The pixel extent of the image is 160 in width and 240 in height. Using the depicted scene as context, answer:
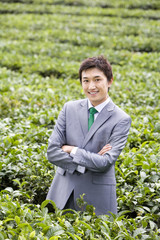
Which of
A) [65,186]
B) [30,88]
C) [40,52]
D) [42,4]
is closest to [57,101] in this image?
[30,88]

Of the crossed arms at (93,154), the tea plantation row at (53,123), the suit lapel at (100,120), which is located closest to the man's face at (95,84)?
the suit lapel at (100,120)

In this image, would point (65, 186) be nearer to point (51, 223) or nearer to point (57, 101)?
point (51, 223)

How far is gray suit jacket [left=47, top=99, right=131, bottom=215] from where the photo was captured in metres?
2.36

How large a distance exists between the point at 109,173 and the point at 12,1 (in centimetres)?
1891

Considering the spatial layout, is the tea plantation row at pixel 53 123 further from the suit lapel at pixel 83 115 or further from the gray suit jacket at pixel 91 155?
the suit lapel at pixel 83 115

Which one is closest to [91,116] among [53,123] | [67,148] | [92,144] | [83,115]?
[83,115]

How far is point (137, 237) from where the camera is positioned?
7.27 ft

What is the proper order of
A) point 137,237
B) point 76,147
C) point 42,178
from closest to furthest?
point 137,237 → point 76,147 → point 42,178

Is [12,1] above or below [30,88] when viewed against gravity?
above

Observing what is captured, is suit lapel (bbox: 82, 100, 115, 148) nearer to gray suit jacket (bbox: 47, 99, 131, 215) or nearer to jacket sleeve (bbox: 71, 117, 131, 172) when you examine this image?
gray suit jacket (bbox: 47, 99, 131, 215)

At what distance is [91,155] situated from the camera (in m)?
2.33

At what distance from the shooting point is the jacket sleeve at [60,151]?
243 centimetres

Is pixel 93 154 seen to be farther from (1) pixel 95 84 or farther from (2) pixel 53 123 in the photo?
(2) pixel 53 123

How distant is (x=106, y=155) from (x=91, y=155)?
123 millimetres
